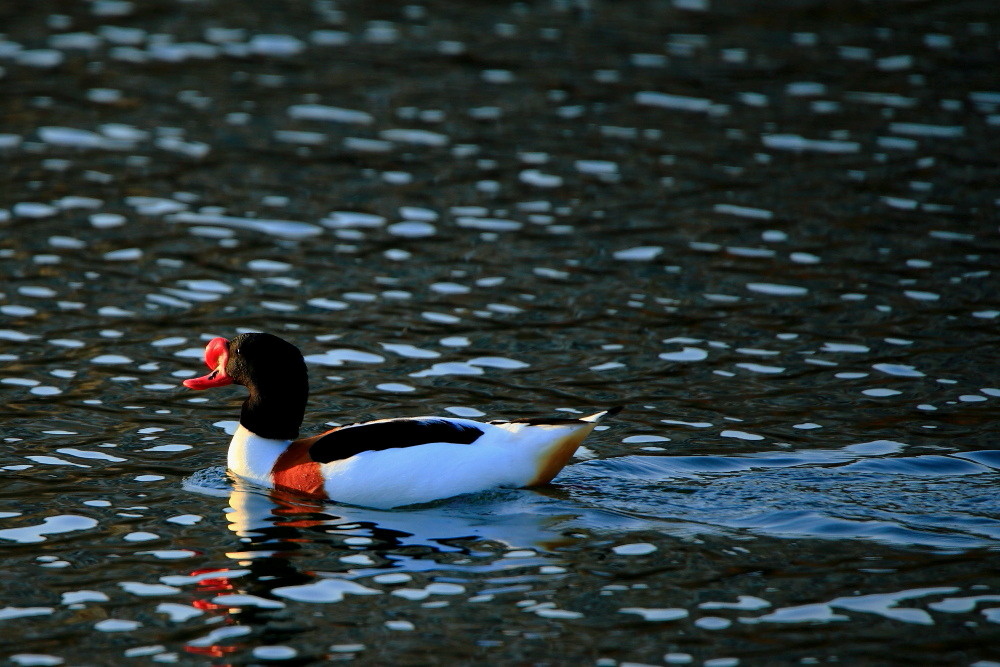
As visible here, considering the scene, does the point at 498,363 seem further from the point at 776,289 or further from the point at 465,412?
the point at 776,289

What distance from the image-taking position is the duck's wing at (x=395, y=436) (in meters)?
9.56

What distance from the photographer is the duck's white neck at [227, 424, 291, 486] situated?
32.8 feet

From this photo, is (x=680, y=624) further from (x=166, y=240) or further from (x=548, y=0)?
(x=548, y=0)

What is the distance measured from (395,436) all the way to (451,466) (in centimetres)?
43

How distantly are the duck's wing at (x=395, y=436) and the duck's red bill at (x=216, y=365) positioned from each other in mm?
1069

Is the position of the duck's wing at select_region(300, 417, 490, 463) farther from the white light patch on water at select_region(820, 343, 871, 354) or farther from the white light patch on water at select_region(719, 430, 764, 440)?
the white light patch on water at select_region(820, 343, 871, 354)

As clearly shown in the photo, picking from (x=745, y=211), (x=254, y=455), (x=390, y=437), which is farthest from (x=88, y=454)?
(x=745, y=211)

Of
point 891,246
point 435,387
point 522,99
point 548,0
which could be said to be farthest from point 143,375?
point 548,0

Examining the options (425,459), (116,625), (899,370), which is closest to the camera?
(116,625)

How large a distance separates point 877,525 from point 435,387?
4.09 metres

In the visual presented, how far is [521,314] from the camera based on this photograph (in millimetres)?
13266

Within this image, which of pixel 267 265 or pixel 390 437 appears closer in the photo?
pixel 390 437

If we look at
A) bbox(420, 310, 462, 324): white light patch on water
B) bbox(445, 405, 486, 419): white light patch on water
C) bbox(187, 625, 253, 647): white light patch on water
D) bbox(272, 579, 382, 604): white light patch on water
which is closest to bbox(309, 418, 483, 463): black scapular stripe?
bbox(445, 405, 486, 419): white light patch on water

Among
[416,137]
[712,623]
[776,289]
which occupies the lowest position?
[712,623]
